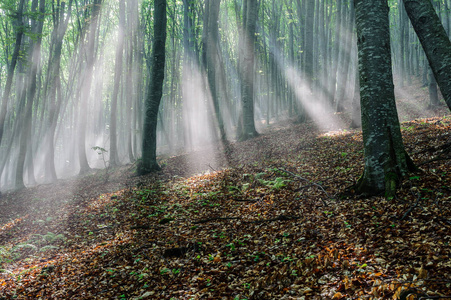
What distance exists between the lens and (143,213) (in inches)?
302

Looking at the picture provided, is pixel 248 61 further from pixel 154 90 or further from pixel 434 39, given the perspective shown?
pixel 434 39

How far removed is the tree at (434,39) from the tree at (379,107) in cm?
86

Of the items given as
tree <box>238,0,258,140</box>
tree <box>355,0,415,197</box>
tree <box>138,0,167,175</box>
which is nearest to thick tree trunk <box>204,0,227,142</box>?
tree <box>238,0,258,140</box>

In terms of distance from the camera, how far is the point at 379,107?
493cm

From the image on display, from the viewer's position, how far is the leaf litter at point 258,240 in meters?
3.38

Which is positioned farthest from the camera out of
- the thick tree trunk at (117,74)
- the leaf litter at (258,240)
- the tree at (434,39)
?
the thick tree trunk at (117,74)

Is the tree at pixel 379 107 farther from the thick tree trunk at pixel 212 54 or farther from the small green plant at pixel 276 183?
the thick tree trunk at pixel 212 54

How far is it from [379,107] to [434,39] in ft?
6.26

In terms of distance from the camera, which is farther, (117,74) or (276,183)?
(117,74)

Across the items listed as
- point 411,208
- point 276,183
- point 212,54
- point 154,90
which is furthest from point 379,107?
point 212,54

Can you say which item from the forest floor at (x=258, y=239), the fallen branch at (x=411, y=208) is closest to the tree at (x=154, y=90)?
the forest floor at (x=258, y=239)

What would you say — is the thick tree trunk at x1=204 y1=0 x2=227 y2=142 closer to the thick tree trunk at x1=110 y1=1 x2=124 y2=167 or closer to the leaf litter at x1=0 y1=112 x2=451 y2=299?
the thick tree trunk at x1=110 y1=1 x2=124 y2=167

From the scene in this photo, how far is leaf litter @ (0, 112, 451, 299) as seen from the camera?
133 inches

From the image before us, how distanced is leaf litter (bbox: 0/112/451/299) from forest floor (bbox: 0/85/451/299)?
0.02 meters
